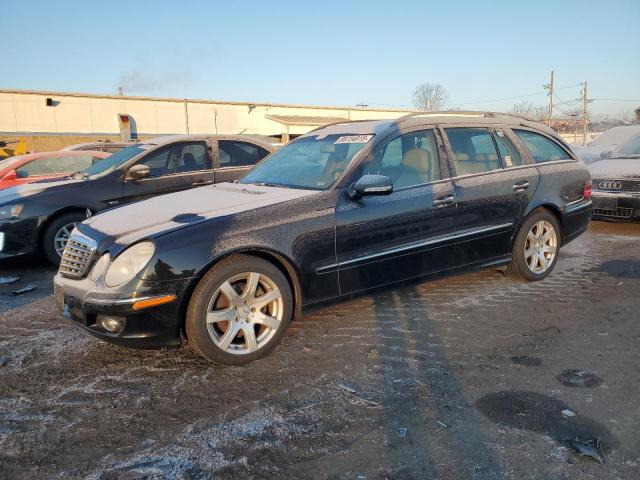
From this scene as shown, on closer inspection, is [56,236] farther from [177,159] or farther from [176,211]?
[176,211]

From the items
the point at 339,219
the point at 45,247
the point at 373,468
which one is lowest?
the point at 373,468

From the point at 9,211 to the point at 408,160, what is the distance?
4.74m

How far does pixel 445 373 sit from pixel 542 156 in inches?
123

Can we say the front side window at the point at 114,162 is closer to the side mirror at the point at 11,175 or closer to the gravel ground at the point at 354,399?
the side mirror at the point at 11,175

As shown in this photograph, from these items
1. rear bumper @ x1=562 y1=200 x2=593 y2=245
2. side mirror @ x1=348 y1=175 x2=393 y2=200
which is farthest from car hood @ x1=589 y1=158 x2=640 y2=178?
side mirror @ x1=348 y1=175 x2=393 y2=200

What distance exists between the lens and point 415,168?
455 cm

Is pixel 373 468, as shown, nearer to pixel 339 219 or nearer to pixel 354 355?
pixel 354 355

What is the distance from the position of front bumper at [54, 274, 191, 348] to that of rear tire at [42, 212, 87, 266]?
3.43 m

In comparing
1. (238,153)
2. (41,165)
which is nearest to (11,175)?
(41,165)

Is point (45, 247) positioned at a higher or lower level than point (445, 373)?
higher

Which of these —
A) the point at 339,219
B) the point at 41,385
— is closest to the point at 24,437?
the point at 41,385

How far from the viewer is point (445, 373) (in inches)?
134

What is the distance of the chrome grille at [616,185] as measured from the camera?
7.91 meters

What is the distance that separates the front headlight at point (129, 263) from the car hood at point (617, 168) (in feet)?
24.7
